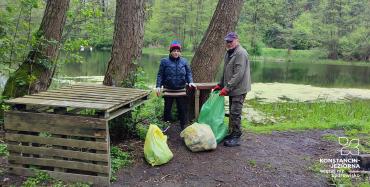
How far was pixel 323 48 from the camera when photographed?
3694cm

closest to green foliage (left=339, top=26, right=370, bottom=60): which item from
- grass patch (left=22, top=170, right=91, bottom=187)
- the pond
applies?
the pond

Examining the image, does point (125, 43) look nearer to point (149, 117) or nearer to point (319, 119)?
point (149, 117)

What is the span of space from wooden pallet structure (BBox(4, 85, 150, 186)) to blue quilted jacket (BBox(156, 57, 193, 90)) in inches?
51.3

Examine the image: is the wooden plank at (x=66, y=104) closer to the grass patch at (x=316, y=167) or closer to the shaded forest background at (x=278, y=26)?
the grass patch at (x=316, y=167)

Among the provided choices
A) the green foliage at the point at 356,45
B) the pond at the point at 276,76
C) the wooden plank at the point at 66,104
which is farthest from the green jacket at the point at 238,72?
the green foliage at the point at 356,45

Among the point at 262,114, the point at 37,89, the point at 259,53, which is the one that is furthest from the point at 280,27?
the point at 37,89

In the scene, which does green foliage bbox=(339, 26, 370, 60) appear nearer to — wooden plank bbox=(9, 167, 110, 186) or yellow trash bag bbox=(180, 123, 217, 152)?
yellow trash bag bbox=(180, 123, 217, 152)

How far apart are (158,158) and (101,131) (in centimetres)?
96

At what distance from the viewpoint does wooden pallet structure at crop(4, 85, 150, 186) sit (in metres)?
4.01

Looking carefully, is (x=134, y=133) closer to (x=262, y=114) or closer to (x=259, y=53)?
(x=262, y=114)

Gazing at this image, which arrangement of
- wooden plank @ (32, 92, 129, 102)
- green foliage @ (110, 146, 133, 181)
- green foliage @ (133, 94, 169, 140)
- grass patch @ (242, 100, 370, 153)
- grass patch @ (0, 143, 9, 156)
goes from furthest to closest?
grass patch @ (242, 100, 370, 153) < green foliage @ (133, 94, 169, 140) < grass patch @ (0, 143, 9, 156) < green foliage @ (110, 146, 133, 181) < wooden plank @ (32, 92, 129, 102)

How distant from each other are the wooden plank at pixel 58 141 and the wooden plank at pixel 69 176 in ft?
1.15

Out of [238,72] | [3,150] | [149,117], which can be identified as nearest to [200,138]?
[238,72]

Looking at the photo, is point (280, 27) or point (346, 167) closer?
point (346, 167)
